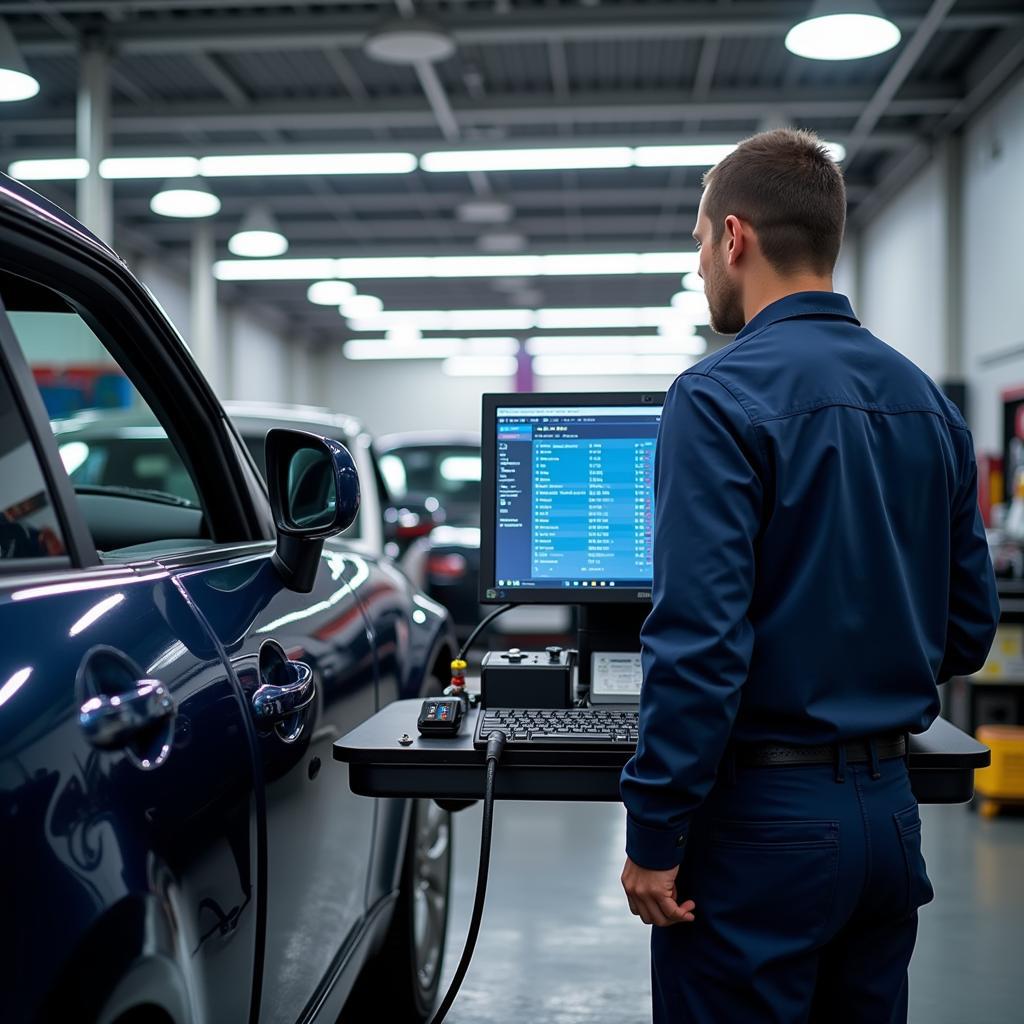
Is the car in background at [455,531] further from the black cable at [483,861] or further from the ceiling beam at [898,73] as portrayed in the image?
the black cable at [483,861]

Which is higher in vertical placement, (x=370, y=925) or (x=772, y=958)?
(x=772, y=958)

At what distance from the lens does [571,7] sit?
8875 mm

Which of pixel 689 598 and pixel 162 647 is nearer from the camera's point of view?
pixel 162 647

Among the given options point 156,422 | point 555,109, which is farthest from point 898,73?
point 156,422

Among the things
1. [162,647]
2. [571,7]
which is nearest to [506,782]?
[162,647]

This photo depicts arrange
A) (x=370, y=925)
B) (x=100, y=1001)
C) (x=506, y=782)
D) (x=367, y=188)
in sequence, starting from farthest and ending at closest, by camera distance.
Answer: (x=367, y=188) < (x=370, y=925) < (x=506, y=782) < (x=100, y=1001)

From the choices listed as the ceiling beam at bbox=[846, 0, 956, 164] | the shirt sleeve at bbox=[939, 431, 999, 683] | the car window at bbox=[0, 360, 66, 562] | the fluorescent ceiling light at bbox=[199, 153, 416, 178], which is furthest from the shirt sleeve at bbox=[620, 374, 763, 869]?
the fluorescent ceiling light at bbox=[199, 153, 416, 178]

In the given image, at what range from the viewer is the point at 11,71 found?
671cm

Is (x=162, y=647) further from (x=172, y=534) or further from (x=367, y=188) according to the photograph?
(x=367, y=188)

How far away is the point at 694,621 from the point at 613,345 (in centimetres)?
2304

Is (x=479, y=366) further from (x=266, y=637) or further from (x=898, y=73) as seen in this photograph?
(x=266, y=637)

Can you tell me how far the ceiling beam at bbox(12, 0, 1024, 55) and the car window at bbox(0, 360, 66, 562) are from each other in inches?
312

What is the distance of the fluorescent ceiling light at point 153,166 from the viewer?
1208 cm

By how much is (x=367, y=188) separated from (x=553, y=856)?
36.5 feet
